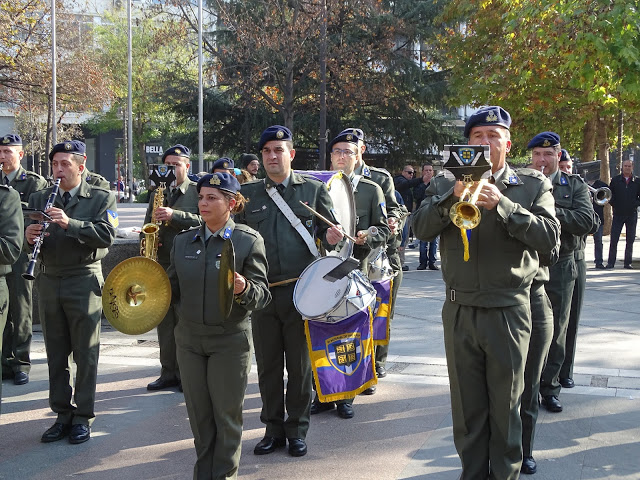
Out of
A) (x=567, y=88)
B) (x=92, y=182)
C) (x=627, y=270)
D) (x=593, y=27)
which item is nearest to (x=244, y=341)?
(x=92, y=182)

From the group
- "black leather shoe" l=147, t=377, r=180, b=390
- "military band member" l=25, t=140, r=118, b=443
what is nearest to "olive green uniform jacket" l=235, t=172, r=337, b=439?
"military band member" l=25, t=140, r=118, b=443

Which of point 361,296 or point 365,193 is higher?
point 365,193

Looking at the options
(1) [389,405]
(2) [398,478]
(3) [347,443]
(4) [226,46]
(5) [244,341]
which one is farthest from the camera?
(4) [226,46]

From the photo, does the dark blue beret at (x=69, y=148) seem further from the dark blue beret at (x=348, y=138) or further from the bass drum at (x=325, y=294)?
the dark blue beret at (x=348, y=138)

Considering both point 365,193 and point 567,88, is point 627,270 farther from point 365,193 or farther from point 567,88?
point 365,193

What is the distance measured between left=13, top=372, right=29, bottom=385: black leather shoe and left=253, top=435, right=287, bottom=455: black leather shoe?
9.89 ft

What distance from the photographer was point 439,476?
521 centimetres

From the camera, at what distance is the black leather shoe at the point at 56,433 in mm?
5926

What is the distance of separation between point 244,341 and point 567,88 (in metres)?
17.9

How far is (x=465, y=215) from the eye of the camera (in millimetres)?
3887

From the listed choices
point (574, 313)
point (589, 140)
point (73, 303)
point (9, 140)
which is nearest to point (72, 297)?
point (73, 303)

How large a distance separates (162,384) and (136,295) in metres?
2.70

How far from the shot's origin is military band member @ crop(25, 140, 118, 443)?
19.6 feet

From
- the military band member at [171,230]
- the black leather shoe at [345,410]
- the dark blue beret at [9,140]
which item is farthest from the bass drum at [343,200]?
the dark blue beret at [9,140]
